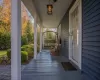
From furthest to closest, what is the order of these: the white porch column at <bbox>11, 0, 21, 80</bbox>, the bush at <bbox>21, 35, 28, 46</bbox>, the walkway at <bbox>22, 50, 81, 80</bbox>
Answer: the bush at <bbox>21, 35, 28, 46</bbox>
the walkway at <bbox>22, 50, 81, 80</bbox>
the white porch column at <bbox>11, 0, 21, 80</bbox>

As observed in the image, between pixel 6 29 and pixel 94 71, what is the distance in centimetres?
334

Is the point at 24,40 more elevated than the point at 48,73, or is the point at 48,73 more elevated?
the point at 24,40

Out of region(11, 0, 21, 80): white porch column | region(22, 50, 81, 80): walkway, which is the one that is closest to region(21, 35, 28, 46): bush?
region(22, 50, 81, 80): walkway

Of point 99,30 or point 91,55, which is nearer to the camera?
point 99,30

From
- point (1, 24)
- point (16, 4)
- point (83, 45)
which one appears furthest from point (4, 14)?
point (83, 45)

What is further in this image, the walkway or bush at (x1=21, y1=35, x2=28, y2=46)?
bush at (x1=21, y1=35, x2=28, y2=46)

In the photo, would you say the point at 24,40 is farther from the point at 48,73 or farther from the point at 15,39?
the point at 15,39

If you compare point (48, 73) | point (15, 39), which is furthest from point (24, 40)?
point (15, 39)

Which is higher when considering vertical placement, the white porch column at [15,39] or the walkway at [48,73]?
the white porch column at [15,39]

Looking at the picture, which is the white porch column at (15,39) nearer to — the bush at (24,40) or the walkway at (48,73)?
the walkway at (48,73)

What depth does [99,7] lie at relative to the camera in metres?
2.79

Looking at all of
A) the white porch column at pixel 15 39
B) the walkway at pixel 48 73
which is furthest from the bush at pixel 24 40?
the white porch column at pixel 15 39

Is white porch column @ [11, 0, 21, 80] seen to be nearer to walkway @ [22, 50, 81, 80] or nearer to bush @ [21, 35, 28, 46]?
walkway @ [22, 50, 81, 80]

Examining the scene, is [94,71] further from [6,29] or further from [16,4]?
[6,29]
